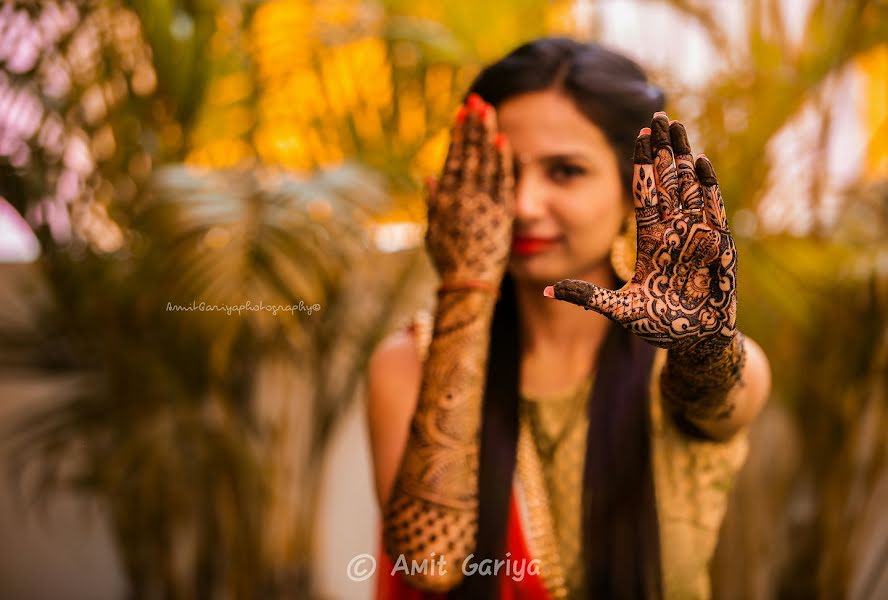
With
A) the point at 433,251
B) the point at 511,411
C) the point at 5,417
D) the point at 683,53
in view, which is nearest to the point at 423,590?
the point at 511,411

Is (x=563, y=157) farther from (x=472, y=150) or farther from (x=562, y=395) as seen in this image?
(x=562, y=395)

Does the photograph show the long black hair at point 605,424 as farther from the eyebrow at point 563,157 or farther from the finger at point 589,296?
the finger at point 589,296

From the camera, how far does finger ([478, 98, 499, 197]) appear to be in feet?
2.24

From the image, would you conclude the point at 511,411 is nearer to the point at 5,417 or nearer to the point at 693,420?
the point at 693,420

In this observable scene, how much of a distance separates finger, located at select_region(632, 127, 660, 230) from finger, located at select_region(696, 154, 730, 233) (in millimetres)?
29

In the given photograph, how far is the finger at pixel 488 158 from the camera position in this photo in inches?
26.8

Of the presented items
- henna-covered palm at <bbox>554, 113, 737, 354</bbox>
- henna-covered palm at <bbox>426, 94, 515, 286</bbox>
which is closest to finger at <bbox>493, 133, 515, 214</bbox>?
henna-covered palm at <bbox>426, 94, 515, 286</bbox>

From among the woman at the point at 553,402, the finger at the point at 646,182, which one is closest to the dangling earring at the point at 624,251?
the woman at the point at 553,402

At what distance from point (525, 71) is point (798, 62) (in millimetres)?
1032

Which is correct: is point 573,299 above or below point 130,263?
below

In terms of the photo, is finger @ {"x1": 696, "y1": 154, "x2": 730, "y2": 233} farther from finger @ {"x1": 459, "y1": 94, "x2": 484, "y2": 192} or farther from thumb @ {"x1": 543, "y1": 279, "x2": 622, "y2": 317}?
finger @ {"x1": 459, "y1": 94, "x2": 484, "y2": 192}

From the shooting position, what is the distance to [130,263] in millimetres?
1398

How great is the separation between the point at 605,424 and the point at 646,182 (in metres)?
0.27

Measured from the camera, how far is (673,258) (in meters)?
0.52
